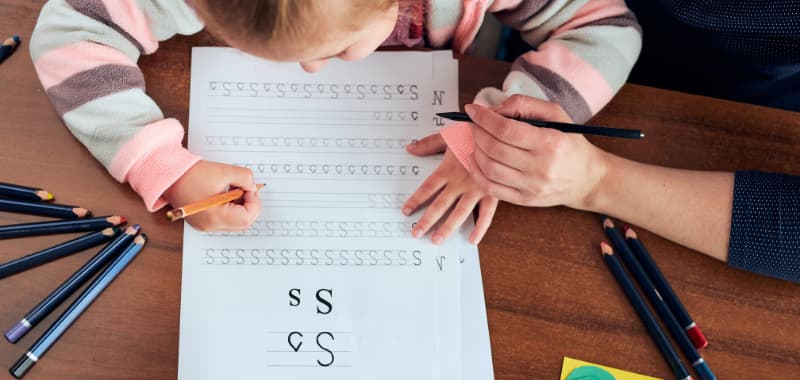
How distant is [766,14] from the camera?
0.68 meters

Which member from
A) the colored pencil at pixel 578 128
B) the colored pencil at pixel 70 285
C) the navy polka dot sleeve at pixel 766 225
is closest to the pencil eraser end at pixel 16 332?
the colored pencil at pixel 70 285

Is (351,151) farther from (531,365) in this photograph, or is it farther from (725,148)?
(725,148)

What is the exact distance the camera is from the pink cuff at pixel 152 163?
619 millimetres

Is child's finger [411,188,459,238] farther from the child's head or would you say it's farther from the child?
the child's head

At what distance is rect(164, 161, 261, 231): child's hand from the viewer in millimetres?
624

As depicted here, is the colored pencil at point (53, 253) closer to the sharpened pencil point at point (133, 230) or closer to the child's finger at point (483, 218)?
the sharpened pencil point at point (133, 230)

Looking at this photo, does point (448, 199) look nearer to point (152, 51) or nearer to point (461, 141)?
point (461, 141)

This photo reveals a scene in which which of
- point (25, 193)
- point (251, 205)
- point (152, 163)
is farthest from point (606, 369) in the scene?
point (25, 193)

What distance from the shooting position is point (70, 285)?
1.96 feet

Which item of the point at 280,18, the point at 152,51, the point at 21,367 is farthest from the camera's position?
the point at 152,51

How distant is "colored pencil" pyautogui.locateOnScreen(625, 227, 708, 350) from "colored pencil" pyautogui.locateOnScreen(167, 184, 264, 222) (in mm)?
368

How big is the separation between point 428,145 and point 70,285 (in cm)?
36

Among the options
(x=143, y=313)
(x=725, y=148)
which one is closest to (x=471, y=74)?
(x=725, y=148)

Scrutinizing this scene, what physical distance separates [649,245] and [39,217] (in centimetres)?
59
